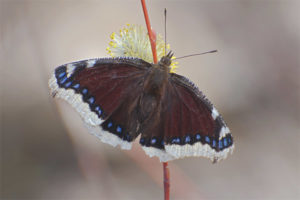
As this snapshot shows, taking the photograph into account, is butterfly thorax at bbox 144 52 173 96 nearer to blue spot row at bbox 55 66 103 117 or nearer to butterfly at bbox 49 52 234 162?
butterfly at bbox 49 52 234 162

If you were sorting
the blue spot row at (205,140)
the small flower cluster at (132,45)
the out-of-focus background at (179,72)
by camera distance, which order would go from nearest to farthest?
the blue spot row at (205,140), the small flower cluster at (132,45), the out-of-focus background at (179,72)

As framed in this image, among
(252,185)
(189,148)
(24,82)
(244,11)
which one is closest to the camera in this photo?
(189,148)

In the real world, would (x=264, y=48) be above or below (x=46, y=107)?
above

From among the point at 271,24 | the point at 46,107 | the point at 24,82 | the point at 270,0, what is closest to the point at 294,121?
the point at 271,24

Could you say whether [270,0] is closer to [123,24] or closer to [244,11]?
[244,11]

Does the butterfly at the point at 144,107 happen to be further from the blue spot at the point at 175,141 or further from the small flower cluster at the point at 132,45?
the small flower cluster at the point at 132,45

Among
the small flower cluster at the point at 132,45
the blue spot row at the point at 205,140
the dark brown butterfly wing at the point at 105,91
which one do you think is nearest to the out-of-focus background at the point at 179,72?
the small flower cluster at the point at 132,45

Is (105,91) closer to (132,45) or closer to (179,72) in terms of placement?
(132,45)

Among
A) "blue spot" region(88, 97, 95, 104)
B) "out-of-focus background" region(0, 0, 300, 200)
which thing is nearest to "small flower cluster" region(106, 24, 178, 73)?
"blue spot" region(88, 97, 95, 104)
